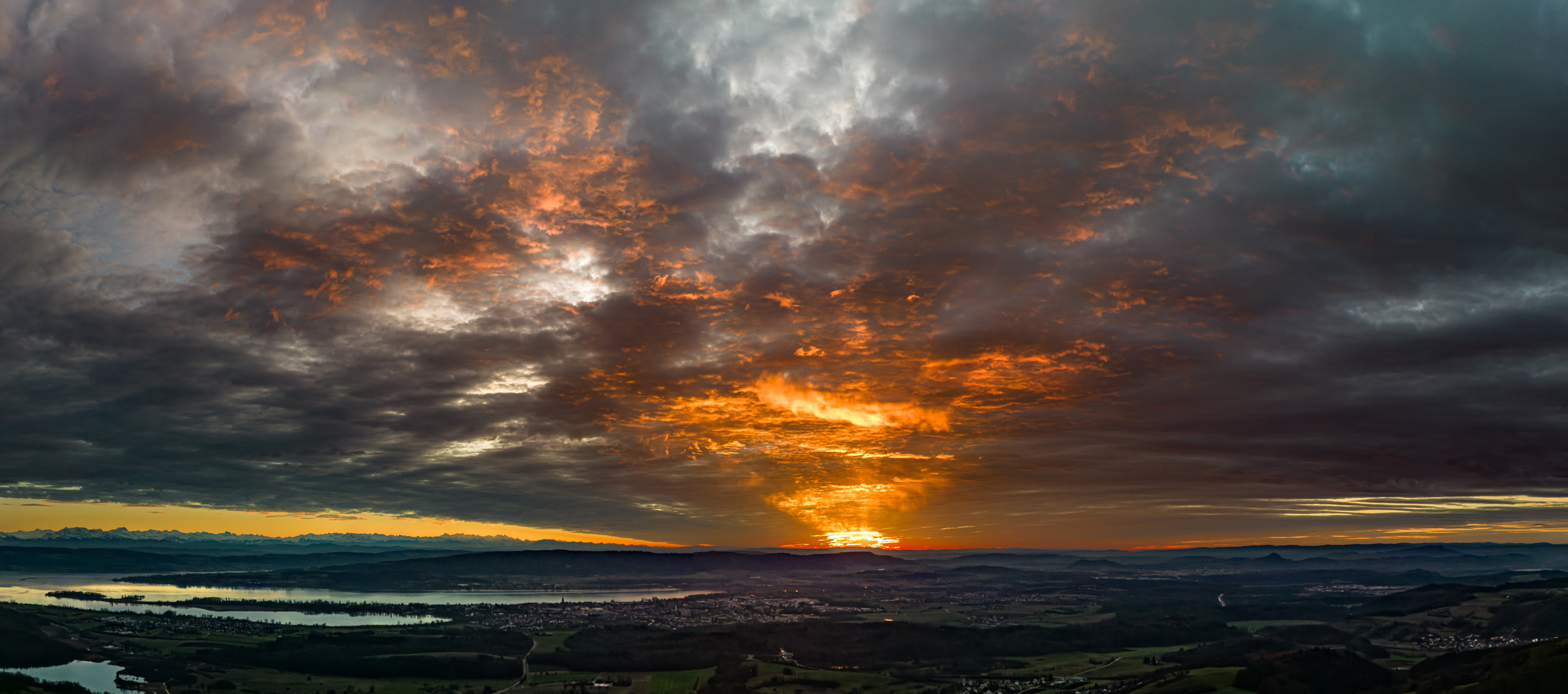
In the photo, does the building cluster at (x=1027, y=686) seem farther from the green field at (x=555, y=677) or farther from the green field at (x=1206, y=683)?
the green field at (x=555, y=677)

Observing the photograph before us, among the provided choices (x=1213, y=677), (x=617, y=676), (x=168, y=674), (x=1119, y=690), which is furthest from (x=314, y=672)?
(x=1213, y=677)

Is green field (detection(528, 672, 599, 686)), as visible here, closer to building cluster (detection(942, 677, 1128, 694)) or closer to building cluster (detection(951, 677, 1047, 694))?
building cluster (detection(942, 677, 1128, 694))

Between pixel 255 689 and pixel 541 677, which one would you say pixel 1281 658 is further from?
pixel 255 689

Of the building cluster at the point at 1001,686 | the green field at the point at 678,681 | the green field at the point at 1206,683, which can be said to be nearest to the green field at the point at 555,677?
the green field at the point at 678,681

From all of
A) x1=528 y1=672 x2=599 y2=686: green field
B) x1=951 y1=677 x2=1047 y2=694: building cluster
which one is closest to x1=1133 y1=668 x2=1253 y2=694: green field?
x1=951 y1=677 x2=1047 y2=694: building cluster

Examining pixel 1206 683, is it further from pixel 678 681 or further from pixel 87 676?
pixel 87 676
